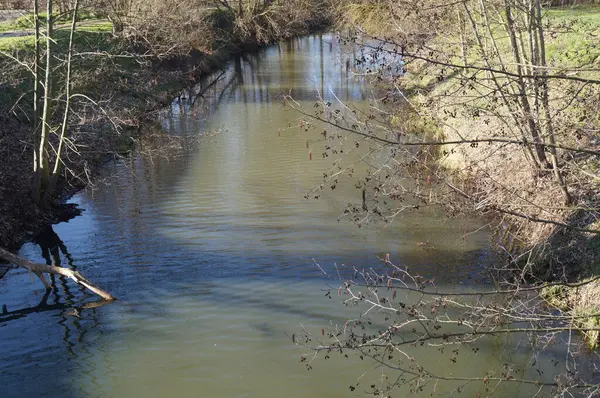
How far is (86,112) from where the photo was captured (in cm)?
2231

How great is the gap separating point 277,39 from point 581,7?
22.9 m

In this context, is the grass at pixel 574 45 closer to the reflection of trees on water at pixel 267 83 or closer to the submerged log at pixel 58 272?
the reflection of trees on water at pixel 267 83

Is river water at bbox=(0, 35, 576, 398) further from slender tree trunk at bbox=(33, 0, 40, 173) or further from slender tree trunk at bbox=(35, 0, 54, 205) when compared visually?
slender tree trunk at bbox=(33, 0, 40, 173)

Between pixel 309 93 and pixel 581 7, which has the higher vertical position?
pixel 581 7

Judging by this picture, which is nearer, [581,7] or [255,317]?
[255,317]

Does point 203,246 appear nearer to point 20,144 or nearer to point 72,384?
point 72,384

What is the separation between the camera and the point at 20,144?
18.3 metres

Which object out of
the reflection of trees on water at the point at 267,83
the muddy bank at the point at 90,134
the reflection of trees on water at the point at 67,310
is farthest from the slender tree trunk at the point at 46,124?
the reflection of trees on water at the point at 267,83

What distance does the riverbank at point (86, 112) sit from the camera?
51.3 feet

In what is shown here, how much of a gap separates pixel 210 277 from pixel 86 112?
11810 mm

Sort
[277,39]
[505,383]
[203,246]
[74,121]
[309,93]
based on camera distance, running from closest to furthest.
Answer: [505,383]
[203,246]
[74,121]
[309,93]
[277,39]

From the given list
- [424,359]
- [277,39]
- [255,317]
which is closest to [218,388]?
[255,317]

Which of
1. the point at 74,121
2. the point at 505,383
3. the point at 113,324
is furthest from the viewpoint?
the point at 74,121

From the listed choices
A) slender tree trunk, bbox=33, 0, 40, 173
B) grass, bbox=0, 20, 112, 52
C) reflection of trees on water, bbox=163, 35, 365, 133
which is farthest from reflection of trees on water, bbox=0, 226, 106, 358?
Result: reflection of trees on water, bbox=163, 35, 365, 133
